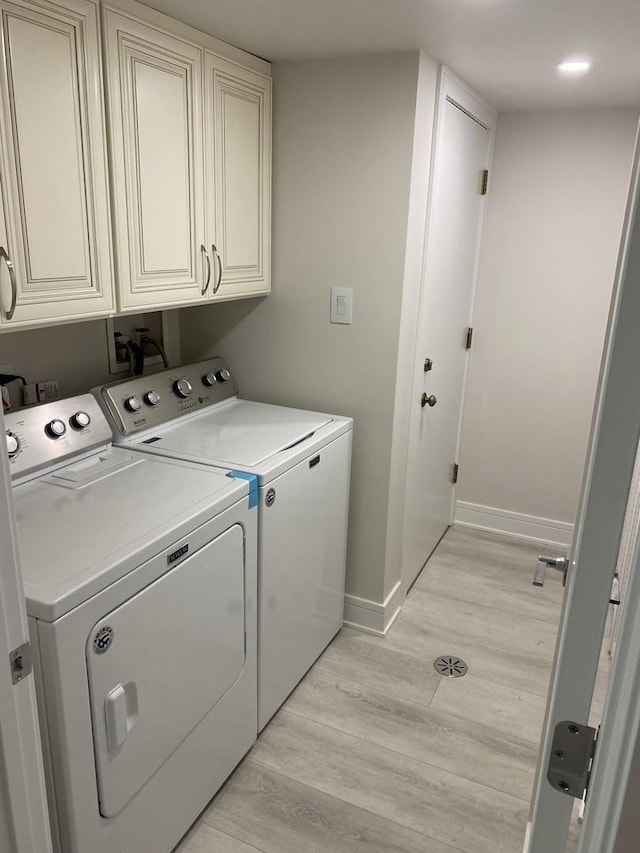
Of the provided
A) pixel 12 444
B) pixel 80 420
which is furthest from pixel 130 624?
pixel 80 420

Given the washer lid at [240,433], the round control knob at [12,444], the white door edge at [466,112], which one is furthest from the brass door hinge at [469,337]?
the round control knob at [12,444]

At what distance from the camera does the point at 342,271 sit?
2.47 meters

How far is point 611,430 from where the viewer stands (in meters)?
0.66

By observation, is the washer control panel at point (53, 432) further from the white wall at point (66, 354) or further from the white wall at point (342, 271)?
the white wall at point (342, 271)

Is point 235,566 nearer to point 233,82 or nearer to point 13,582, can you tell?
point 13,582

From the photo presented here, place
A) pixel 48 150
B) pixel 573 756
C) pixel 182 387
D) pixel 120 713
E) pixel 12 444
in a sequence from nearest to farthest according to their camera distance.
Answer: pixel 573 756
pixel 120 713
pixel 48 150
pixel 12 444
pixel 182 387

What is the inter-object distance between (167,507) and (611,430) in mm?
1241

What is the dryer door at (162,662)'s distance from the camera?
55.5 inches

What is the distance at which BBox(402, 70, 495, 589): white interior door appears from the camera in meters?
2.57

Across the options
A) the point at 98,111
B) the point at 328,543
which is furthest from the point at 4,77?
the point at 328,543

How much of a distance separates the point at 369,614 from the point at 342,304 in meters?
1.33

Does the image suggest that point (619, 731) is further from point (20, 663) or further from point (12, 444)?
point (12, 444)

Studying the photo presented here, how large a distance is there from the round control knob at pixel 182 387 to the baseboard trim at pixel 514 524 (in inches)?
77.1

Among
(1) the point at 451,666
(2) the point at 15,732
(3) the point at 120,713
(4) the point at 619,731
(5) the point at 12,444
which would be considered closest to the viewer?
(4) the point at 619,731
